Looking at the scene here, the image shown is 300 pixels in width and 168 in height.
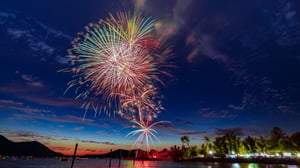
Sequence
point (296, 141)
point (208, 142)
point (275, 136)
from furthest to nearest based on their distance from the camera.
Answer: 1. point (208, 142)
2. point (275, 136)
3. point (296, 141)

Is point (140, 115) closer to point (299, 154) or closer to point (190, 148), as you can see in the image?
point (299, 154)

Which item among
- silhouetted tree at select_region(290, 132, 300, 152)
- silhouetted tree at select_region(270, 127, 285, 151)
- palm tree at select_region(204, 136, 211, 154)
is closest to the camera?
silhouetted tree at select_region(290, 132, 300, 152)

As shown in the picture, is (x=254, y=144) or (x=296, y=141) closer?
(x=296, y=141)

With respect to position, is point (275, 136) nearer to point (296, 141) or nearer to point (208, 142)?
point (296, 141)

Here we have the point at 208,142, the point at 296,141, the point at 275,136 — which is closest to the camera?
the point at 296,141

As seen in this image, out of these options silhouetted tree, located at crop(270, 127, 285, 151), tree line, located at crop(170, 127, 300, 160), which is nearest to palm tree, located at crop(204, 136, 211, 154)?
tree line, located at crop(170, 127, 300, 160)

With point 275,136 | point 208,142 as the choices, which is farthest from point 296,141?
point 208,142

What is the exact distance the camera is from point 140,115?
75.5 ft

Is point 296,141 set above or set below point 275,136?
below

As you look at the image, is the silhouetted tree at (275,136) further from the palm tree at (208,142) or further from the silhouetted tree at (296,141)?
the palm tree at (208,142)

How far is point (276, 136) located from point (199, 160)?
5651cm

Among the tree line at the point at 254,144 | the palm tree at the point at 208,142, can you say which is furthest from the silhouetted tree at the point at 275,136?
the palm tree at the point at 208,142

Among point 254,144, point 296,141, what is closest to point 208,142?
point 254,144

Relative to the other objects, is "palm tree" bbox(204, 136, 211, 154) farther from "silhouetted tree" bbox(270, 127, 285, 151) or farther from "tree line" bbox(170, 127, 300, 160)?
"silhouetted tree" bbox(270, 127, 285, 151)
